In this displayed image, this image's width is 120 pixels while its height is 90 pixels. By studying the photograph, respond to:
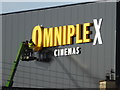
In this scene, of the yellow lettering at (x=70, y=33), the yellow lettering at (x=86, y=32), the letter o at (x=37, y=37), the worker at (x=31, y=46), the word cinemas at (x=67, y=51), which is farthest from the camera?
the worker at (x=31, y=46)

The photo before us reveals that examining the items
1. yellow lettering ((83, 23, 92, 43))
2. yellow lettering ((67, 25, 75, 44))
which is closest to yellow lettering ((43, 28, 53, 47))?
yellow lettering ((67, 25, 75, 44))

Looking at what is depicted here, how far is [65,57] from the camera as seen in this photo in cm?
3266

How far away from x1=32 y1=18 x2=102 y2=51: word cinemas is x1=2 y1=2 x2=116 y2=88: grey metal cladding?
33 cm

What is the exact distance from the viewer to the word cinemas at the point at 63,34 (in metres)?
31.1

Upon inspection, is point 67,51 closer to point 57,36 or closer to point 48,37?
point 57,36

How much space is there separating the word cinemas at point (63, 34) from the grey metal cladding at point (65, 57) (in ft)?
1.08

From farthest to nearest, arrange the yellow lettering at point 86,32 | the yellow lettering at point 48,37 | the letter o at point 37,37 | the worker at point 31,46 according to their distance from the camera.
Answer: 1. the worker at point 31,46
2. the letter o at point 37,37
3. the yellow lettering at point 48,37
4. the yellow lettering at point 86,32

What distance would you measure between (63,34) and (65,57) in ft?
6.30

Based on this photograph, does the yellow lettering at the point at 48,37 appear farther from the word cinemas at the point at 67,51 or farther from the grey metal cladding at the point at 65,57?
the word cinemas at the point at 67,51

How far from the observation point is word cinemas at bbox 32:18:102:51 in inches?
1225

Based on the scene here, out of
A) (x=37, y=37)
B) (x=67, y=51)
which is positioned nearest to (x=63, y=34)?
(x=67, y=51)

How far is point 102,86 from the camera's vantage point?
1167 inches

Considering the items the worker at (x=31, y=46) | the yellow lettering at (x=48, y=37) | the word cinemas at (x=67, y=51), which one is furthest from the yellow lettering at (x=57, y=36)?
the worker at (x=31, y=46)

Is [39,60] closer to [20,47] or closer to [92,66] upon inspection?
[20,47]
